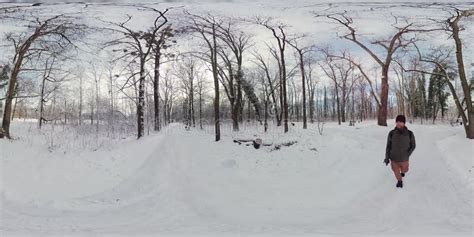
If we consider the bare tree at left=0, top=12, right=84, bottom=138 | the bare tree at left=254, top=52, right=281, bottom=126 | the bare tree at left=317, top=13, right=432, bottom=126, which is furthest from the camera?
the bare tree at left=317, top=13, right=432, bottom=126

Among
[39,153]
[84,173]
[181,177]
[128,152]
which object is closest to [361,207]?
[181,177]

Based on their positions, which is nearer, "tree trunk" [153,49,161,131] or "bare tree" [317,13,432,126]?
"tree trunk" [153,49,161,131]

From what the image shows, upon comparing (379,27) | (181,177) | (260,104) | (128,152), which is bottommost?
(181,177)

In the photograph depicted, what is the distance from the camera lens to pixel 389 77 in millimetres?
3037

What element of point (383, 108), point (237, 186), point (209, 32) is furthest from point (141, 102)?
point (383, 108)

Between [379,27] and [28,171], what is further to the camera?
[379,27]

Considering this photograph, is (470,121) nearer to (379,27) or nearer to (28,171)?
(379,27)

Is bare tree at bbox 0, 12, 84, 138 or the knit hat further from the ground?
bare tree at bbox 0, 12, 84, 138

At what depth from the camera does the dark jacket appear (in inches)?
114

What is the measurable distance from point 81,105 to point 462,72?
2.89 metres

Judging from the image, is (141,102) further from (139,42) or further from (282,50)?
(282,50)

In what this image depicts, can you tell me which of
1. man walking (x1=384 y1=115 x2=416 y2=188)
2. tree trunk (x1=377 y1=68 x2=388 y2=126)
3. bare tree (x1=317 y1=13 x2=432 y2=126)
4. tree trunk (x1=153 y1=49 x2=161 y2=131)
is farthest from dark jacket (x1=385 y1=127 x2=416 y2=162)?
tree trunk (x1=153 y1=49 x2=161 y2=131)

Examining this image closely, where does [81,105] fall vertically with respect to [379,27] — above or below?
below

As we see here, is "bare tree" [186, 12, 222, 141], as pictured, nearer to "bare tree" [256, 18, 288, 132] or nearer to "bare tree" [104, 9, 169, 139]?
"bare tree" [104, 9, 169, 139]
